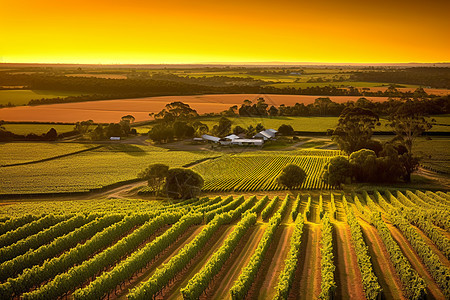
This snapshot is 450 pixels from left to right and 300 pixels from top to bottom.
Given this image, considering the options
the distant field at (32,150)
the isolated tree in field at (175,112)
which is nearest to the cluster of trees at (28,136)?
the distant field at (32,150)

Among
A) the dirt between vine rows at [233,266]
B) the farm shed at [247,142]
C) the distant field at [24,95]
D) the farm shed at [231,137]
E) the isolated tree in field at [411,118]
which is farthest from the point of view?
the distant field at [24,95]

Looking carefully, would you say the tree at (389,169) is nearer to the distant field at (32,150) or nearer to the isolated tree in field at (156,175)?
the isolated tree in field at (156,175)

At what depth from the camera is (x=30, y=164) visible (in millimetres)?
90562

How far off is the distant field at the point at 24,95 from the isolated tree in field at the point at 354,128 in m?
128

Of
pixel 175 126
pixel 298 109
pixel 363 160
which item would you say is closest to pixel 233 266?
pixel 363 160

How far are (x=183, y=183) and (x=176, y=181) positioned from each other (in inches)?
45.2

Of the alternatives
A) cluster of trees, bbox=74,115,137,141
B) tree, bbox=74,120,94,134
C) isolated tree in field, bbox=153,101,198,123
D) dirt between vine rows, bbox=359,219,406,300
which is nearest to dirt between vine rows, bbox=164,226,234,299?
dirt between vine rows, bbox=359,219,406,300

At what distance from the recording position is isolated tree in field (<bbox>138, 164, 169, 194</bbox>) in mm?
65250

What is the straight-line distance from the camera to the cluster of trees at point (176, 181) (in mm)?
63500

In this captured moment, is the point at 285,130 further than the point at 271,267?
Yes

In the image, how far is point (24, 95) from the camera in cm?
17775

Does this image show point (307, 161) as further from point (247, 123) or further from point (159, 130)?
point (247, 123)

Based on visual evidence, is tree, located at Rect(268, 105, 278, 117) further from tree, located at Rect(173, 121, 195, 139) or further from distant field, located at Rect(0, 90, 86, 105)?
distant field, located at Rect(0, 90, 86, 105)

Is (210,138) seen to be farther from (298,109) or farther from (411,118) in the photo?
(298,109)
